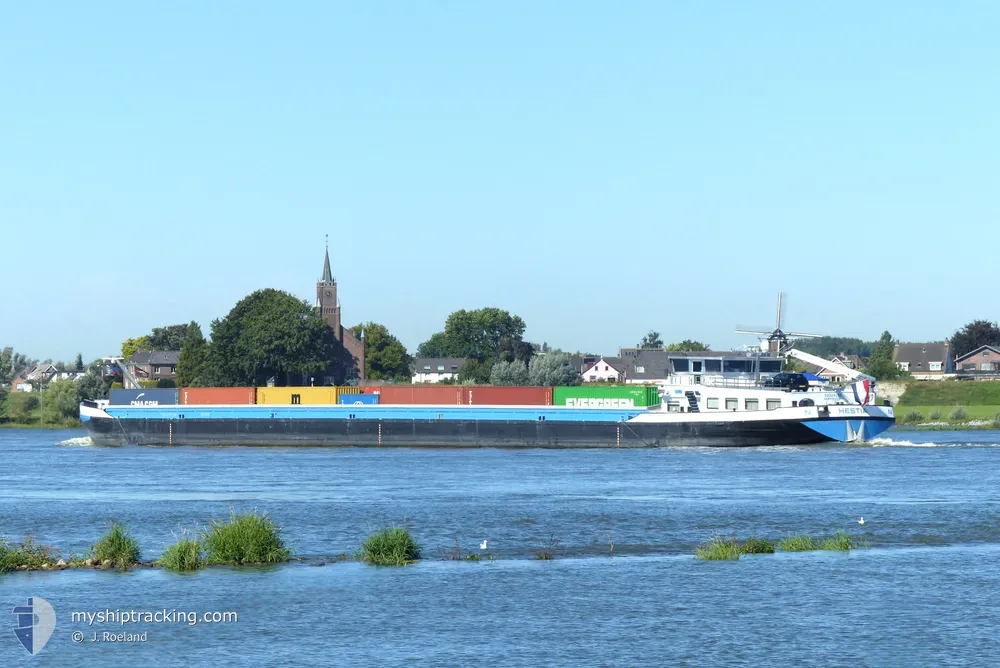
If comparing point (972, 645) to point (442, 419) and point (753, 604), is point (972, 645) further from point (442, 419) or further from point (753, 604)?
point (442, 419)

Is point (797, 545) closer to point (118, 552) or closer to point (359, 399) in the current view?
point (118, 552)

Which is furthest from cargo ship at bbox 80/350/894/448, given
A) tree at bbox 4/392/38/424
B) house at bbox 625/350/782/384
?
tree at bbox 4/392/38/424

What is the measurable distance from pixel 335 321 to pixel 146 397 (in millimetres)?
65091

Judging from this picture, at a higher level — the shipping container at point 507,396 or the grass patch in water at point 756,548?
the shipping container at point 507,396

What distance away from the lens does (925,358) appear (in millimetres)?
158250

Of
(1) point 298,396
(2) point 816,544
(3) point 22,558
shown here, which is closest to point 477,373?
(1) point 298,396

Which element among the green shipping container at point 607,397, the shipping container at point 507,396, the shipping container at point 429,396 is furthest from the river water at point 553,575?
the shipping container at point 429,396

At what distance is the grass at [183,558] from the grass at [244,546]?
409mm

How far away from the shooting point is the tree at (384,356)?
6772 inches

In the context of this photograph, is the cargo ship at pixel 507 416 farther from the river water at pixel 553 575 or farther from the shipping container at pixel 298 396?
the river water at pixel 553 575

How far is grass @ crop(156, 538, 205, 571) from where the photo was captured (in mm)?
25188

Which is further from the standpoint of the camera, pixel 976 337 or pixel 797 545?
pixel 976 337

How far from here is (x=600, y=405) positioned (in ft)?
222

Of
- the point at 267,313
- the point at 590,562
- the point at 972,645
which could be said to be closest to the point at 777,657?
the point at 972,645
